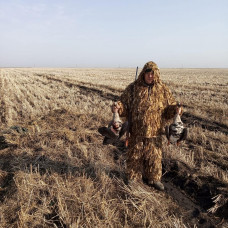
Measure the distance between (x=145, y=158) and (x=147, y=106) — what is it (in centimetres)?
79

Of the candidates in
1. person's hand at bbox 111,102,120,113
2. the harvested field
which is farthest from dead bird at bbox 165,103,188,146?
the harvested field

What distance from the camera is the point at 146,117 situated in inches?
113

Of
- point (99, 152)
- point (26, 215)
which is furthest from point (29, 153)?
point (26, 215)

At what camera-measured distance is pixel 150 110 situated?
287 cm

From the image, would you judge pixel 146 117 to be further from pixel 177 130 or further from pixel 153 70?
pixel 153 70

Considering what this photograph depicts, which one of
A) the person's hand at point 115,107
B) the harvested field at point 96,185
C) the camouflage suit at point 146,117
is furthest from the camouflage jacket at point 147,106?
the harvested field at point 96,185

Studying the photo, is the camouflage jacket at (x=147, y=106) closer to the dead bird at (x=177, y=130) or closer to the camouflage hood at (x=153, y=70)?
the camouflage hood at (x=153, y=70)

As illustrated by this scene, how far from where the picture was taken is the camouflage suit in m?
2.86

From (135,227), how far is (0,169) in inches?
102

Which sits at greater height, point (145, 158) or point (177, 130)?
point (177, 130)

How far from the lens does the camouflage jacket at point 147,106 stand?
2.86 meters

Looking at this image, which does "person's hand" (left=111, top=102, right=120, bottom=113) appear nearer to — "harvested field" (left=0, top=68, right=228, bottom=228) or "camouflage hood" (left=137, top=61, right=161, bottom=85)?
"camouflage hood" (left=137, top=61, right=161, bottom=85)

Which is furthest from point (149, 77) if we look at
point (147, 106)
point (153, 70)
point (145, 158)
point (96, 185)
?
point (96, 185)

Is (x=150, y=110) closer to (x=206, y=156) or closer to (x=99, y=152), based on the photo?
(x=99, y=152)
